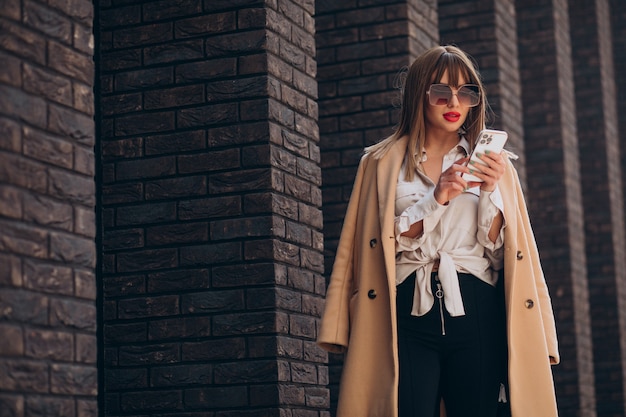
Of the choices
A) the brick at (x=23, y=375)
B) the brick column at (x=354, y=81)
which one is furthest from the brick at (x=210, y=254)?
the brick at (x=23, y=375)

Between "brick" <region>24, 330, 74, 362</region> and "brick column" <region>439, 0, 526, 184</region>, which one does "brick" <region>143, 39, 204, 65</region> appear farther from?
"brick column" <region>439, 0, 526, 184</region>

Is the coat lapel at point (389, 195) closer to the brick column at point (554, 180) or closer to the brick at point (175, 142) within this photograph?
the brick at point (175, 142)

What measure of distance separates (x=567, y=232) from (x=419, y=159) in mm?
5943

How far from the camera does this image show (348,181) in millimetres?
6738

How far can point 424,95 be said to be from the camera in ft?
14.0

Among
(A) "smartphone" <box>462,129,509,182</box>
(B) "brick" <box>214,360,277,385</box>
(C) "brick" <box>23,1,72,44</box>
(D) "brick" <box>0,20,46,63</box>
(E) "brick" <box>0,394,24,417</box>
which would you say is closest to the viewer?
(E) "brick" <box>0,394,24,417</box>

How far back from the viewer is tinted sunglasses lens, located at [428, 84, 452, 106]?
13.8ft

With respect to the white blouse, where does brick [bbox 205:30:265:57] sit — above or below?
above

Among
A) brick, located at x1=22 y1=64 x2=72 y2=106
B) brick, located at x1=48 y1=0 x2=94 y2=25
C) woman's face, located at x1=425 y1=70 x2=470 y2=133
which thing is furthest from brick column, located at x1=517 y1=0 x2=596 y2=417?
brick, located at x1=22 y1=64 x2=72 y2=106

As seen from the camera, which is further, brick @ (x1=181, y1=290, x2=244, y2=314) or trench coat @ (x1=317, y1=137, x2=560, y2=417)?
brick @ (x1=181, y1=290, x2=244, y2=314)

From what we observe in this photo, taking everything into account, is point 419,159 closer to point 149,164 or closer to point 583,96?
point 149,164

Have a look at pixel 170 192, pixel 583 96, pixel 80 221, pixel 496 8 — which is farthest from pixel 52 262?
pixel 583 96

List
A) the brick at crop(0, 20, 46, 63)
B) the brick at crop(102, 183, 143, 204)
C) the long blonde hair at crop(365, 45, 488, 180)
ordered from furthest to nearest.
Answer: the brick at crop(102, 183, 143, 204)
the long blonde hair at crop(365, 45, 488, 180)
the brick at crop(0, 20, 46, 63)

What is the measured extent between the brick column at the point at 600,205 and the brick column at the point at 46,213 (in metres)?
8.55
